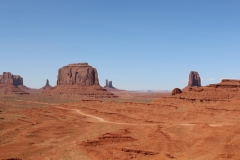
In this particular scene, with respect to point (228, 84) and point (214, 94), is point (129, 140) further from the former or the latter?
point (228, 84)

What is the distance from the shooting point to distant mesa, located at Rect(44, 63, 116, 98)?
14900 cm

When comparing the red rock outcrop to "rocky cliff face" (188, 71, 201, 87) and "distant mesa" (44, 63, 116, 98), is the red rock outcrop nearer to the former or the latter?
"distant mesa" (44, 63, 116, 98)

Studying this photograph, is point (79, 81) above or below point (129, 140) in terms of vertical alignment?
above

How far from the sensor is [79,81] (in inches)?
6388

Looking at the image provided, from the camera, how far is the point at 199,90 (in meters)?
63.4

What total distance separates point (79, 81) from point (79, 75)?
3632 millimetres

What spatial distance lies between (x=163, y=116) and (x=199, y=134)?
63.7 ft

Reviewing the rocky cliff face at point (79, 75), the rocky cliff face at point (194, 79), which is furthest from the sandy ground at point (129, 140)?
the rocky cliff face at point (194, 79)

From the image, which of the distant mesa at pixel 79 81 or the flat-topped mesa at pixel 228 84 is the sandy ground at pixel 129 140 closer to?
the flat-topped mesa at pixel 228 84

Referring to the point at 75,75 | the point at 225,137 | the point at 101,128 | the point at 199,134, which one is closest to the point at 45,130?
the point at 101,128

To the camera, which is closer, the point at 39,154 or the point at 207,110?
the point at 39,154

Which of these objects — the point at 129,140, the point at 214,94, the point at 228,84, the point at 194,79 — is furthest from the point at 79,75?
the point at 129,140

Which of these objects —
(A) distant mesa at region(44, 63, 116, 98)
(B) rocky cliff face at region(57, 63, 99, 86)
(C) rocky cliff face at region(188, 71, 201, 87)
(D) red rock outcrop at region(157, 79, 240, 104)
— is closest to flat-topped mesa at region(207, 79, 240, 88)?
(D) red rock outcrop at region(157, 79, 240, 104)

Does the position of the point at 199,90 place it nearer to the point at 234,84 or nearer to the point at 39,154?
the point at 234,84
